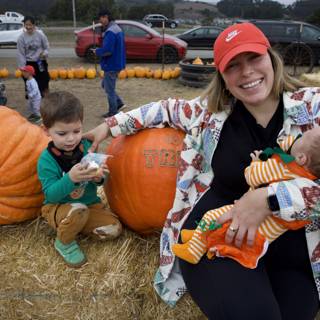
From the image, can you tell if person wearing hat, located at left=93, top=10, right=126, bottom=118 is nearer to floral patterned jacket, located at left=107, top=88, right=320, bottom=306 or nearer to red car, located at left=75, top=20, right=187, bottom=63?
floral patterned jacket, located at left=107, top=88, right=320, bottom=306

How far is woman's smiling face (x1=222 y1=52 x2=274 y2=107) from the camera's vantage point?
2.24 m

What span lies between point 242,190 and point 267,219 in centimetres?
32

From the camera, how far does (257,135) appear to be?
7.64 feet

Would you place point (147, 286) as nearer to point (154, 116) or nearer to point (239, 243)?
point (239, 243)

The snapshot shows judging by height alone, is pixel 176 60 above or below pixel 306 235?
below

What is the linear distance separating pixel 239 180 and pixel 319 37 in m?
14.5

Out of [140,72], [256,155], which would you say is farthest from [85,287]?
[140,72]

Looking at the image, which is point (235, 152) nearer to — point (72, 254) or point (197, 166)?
point (197, 166)

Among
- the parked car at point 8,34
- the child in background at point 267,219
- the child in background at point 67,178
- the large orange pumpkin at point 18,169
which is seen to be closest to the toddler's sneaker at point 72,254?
the child in background at point 67,178

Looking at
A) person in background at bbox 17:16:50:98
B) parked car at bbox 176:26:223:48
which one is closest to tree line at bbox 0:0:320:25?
parked car at bbox 176:26:223:48

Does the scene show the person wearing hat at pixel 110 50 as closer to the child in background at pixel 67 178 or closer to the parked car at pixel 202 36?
the child in background at pixel 67 178

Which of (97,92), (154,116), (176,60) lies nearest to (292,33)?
(176,60)

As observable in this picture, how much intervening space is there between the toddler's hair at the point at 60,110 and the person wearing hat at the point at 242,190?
31cm

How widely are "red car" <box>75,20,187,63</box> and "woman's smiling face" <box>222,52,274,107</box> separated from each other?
1396 centimetres
